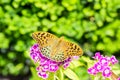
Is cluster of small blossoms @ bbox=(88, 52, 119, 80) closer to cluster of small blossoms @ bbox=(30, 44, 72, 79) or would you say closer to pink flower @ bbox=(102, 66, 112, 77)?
pink flower @ bbox=(102, 66, 112, 77)

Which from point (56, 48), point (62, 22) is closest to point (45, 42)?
point (56, 48)

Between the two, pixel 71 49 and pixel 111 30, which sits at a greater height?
pixel 111 30

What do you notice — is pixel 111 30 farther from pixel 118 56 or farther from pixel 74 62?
pixel 74 62

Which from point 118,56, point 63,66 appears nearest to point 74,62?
point 63,66

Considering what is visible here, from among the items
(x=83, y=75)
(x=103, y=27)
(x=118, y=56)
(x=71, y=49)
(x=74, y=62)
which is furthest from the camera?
(x=118, y=56)

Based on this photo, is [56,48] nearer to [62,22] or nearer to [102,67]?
[102,67]

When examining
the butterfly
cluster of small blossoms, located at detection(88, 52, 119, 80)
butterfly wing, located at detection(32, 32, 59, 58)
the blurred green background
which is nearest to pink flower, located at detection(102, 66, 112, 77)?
cluster of small blossoms, located at detection(88, 52, 119, 80)

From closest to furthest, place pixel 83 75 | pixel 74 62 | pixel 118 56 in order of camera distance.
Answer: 1. pixel 74 62
2. pixel 83 75
3. pixel 118 56
